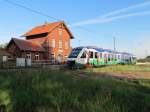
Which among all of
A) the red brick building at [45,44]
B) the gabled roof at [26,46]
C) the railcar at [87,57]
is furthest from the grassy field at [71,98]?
the red brick building at [45,44]

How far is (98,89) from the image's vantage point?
28.8 ft

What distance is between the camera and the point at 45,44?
48656mm

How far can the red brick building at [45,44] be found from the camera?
43469 millimetres

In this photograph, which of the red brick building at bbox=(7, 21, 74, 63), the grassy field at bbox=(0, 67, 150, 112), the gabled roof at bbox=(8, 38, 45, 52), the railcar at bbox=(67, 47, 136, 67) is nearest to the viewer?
the grassy field at bbox=(0, 67, 150, 112)

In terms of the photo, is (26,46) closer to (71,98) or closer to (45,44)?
(45,44)

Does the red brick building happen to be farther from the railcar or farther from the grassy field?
the grassy field

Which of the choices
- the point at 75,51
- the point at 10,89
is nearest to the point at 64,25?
the point at 75,51

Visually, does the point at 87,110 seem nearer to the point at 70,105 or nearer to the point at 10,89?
the point at 70,105

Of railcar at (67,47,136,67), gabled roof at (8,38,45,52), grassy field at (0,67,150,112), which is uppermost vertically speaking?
gabled roof at (8,38,45,52)

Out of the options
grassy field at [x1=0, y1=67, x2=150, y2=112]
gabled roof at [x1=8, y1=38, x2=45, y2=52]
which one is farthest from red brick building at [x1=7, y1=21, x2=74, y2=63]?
grassy field at [x1=0, y1=67, x2=150, y2=112]

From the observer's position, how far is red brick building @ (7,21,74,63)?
4347 centimetres

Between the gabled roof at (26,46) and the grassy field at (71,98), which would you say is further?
the gabled roof at (26,46)

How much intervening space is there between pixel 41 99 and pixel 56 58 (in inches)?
1674

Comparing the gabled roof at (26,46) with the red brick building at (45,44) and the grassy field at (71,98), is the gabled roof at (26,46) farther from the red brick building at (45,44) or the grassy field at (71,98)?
the grassy field at (71,98)
